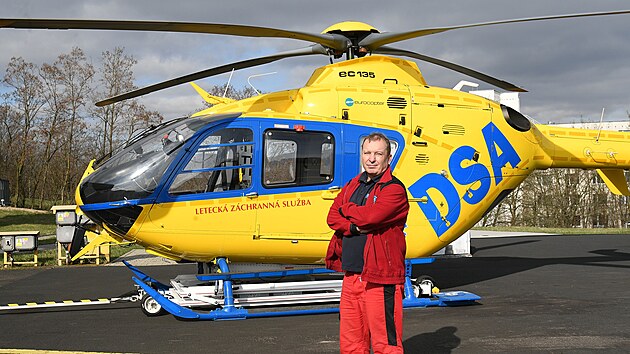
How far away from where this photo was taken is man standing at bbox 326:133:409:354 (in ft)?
13.5

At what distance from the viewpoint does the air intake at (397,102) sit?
9039 millimetres

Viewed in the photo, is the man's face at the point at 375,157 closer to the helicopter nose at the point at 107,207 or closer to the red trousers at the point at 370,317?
the red trousers at the point at 370,317

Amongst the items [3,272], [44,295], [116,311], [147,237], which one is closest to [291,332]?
[147,237]

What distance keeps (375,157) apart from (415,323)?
3.94m

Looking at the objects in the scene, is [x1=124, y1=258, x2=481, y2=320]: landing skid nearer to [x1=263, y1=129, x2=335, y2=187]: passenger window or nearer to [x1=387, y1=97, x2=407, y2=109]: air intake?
[x1=263, y1=129, x2=335, y2=187]: passenger window

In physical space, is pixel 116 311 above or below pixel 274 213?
below

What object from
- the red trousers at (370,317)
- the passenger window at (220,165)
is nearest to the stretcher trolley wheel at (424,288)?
the passenger window at (220,165)

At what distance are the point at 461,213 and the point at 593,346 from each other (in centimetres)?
328

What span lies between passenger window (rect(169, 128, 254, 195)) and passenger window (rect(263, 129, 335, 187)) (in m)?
0.28

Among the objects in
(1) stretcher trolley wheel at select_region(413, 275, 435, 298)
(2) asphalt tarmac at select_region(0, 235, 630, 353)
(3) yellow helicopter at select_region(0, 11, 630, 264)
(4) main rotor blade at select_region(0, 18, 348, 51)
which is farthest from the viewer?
→ (1) stretcher trolley wheel at select_region(413, 275, 435, 298)

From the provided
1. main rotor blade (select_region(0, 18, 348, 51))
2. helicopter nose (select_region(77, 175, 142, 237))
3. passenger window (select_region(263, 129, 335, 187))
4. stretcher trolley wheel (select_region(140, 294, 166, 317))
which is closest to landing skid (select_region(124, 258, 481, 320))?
stretcher trolley wheel (select_region(140, 294, 166, 317))

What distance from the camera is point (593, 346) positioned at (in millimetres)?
6289

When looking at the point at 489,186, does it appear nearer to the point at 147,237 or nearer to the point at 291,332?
the point at 291,332

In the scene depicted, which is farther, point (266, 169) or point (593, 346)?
point (266, 169)
